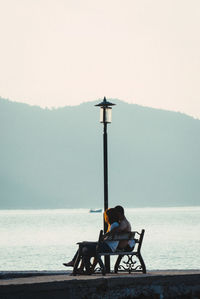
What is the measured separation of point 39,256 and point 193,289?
49.6 metres

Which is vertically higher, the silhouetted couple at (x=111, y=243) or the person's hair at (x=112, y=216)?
the person's hair at (x=112, y=216)

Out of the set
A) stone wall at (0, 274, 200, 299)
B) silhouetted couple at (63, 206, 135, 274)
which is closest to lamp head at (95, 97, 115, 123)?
silhouetted couple at (63, 206, 135, 274)

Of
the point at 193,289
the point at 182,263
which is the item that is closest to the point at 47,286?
the point at 193,289

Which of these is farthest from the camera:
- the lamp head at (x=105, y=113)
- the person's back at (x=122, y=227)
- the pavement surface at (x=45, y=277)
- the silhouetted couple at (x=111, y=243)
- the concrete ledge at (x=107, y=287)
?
the lamp head at (x=105, y=113)

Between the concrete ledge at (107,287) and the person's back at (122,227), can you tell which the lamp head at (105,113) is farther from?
the concrete ledge at (107,287)

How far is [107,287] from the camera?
1205 cm

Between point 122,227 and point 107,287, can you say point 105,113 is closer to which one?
point 122,227

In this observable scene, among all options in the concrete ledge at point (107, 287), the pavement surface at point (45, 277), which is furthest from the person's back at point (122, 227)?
the concrete ledge at point (107, 287)

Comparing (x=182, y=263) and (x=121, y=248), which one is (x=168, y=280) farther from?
(x=182, y=263)

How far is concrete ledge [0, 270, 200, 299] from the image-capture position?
36.8ft

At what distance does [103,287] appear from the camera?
12039 mm

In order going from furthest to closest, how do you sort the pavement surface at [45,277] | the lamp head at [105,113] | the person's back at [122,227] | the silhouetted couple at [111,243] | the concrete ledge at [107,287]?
the lamp head at [105,113], the person's back at [122,227], the silhouetted couple at [111,243], the pavement surface at [45,277], the concrete ledge at [107,287]

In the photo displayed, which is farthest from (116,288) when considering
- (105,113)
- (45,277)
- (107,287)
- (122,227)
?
(105,113)

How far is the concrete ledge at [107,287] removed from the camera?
11205 mm
